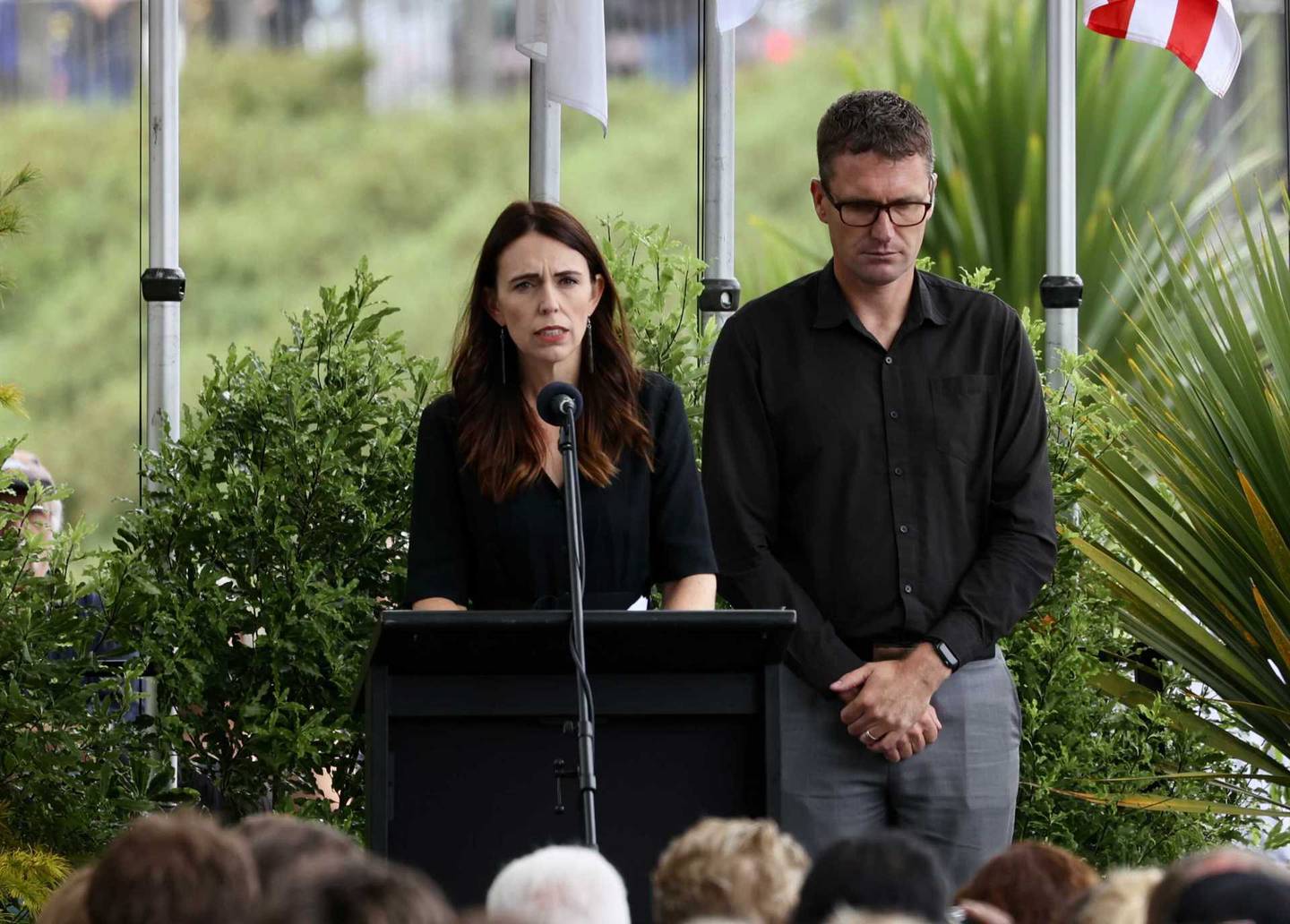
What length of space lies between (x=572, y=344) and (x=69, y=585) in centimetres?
137

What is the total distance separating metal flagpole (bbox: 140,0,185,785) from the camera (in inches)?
169

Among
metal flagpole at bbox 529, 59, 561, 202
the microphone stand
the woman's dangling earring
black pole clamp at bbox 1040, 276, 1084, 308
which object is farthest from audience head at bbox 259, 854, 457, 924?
black pole clamp at bbox 1040, 276, 1084, 308

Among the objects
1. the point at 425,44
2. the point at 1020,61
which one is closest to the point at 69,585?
the point at 1020,61

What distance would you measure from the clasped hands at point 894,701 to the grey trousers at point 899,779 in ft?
0.14

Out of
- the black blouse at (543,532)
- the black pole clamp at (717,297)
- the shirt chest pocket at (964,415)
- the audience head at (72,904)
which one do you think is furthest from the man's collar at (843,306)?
A: the audience head at (72,904)

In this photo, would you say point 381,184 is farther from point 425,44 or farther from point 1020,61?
point 1020,61

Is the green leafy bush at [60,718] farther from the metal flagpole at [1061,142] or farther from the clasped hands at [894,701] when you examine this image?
the metal flagpole at [1061,142]

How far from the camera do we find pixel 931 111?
8273 millimetres

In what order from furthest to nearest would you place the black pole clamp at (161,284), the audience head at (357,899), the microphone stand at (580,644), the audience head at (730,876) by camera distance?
the black pole clamp at (161,284) → the microphone stand at (580,644) → the audience head at (730,876) → the audience head at (357,899)

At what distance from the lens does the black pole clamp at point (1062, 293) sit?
4609 mm

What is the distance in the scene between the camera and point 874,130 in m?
2.96

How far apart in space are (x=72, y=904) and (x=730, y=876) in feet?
1.88

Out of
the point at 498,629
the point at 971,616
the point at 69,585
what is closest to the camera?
the point at 498,629

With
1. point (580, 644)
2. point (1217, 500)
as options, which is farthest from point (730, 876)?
point (1217, 500)
